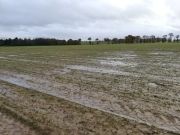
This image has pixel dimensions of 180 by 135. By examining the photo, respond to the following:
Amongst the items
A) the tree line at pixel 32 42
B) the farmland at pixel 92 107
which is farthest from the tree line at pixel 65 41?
the farmland at pixel 92 107

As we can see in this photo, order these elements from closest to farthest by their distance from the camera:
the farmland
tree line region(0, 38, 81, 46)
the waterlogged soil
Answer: the waterlogged soil → the farmland → tree line region(0, 38, 81, 46)

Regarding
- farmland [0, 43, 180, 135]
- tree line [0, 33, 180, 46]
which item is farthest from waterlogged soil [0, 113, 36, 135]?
tree line [0, 33, 180, 46]

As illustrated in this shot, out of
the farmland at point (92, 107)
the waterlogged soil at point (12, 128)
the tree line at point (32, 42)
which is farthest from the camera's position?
the tree line at point (32, 42)

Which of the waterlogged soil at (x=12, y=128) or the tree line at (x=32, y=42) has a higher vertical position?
the waterlogged soil at (x=12, y=128)

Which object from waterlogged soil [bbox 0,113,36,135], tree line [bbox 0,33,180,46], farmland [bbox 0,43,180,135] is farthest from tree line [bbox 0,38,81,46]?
waterlogged soil [bbox 0,113,36,135]

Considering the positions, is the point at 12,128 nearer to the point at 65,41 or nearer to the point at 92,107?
→ the point at 92,107

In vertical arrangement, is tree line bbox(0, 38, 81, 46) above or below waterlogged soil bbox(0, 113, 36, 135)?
below

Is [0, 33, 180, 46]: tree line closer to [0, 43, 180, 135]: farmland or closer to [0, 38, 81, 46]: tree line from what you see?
[0, 38, 81, 46]: tree line

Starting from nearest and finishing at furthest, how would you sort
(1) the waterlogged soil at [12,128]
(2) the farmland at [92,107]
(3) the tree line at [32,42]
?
(1) the waterlogged soil at [12,128], (2) the farmland at [92,107], (3) the tree line at [32,42]

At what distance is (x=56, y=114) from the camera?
9430 mm

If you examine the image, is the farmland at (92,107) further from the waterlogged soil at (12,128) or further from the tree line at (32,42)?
Result: the tree line at (32,42)

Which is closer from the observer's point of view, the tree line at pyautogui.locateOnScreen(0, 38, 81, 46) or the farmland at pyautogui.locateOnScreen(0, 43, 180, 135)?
the farmland at pyautogui.locateOnScreen(0, 43, 180, 135)

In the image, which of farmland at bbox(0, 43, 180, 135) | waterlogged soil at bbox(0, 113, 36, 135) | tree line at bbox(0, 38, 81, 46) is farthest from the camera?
tree line at bbox(0, 38, 81, 46)

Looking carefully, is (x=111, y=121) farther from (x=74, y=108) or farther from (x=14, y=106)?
(x=14, y=106)
